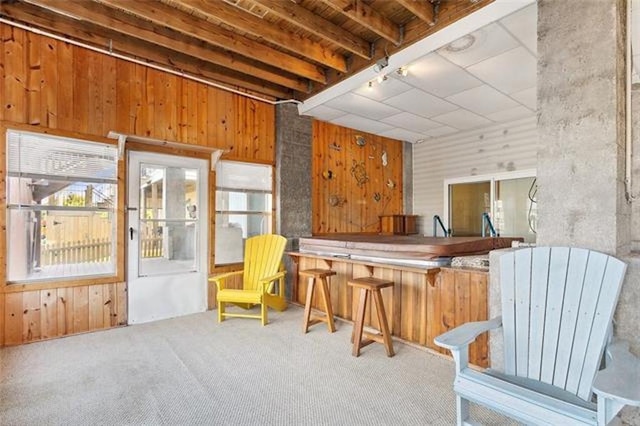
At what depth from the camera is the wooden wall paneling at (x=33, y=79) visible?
313 cm

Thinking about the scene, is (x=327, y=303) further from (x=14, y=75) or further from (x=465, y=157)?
(x=465, y=157)

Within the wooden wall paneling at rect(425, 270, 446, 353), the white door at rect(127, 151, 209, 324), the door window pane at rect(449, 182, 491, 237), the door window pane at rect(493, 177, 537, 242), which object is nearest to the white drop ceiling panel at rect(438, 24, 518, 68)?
the wooden wall paneling at rect(425, 270, 446, 353)

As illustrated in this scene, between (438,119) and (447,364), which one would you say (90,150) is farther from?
(438,119)

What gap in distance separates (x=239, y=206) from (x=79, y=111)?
2.09 meters

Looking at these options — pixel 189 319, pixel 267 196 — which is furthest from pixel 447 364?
pixel 267 196

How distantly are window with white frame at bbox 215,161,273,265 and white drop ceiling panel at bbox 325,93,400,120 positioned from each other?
54.7 inches

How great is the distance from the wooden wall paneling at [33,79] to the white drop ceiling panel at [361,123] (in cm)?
372

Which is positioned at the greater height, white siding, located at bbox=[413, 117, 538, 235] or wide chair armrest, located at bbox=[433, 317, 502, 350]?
white siding, located at bbox=[413, 117, 538, 235]

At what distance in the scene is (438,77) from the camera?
368 centimetres

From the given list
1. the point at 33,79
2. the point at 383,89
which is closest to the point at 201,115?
the point at 33,79

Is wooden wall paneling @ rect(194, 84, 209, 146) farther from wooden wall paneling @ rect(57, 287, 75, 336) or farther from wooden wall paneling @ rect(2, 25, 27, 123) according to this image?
wooden wall paneling @ rect(57, 287, 75, 336)

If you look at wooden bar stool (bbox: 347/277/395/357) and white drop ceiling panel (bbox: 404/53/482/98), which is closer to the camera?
wooden bar stool (bbox: 347/277/395/357)

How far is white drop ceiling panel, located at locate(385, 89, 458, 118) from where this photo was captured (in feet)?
13.8

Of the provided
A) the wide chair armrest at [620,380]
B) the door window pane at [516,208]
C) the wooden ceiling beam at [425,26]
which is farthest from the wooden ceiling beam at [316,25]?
the door window pane at [516,208]
